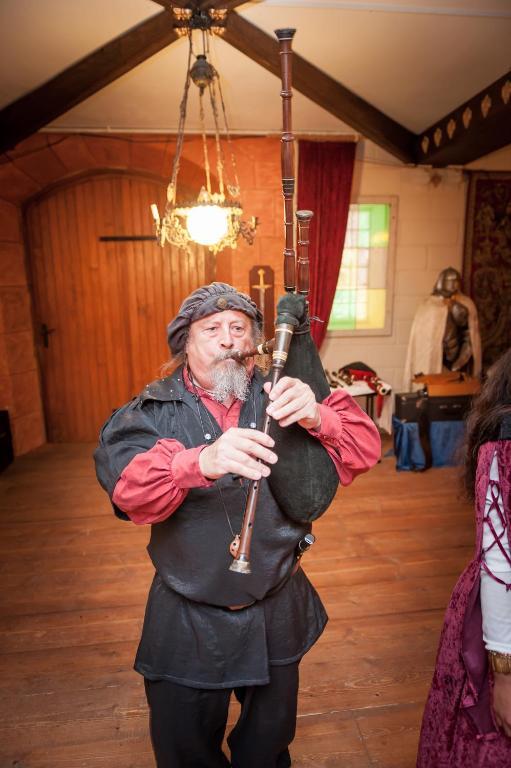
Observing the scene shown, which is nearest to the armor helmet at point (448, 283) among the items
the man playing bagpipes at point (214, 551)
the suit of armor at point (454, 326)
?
the suit of armor at point (454, 326)

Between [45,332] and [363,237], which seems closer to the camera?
[45,332]

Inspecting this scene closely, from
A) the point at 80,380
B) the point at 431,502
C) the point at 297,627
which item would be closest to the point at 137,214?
the point at 80,380

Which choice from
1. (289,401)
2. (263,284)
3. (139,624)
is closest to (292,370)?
(289,401)

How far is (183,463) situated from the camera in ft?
3.55

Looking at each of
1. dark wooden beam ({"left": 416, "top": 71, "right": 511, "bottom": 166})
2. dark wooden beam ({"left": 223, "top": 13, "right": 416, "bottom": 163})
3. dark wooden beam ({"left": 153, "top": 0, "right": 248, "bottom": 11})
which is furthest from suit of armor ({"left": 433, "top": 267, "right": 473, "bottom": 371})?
dark wooden beam ({"left": 153, "top": 0, "right": 248, "bottom": 11})

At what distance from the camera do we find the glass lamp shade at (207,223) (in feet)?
9.55

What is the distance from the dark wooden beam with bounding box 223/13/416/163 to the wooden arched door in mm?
1684

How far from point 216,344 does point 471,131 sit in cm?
340

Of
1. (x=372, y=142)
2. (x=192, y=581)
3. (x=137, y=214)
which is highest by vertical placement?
(x=372, y=142)

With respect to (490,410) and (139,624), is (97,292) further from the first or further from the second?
(490,410)

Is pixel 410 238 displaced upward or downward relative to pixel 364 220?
downward

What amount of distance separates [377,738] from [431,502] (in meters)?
2.05

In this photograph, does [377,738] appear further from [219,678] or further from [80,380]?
[80,380]

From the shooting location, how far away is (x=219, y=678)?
1382 millimetres
